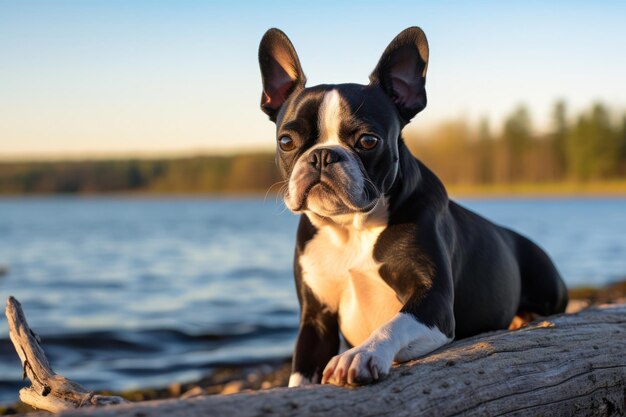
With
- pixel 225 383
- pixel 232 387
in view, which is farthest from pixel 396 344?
pixel 225 383

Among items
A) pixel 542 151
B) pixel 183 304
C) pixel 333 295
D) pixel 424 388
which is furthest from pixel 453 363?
pixel 542 151

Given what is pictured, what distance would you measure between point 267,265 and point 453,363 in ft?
73.3

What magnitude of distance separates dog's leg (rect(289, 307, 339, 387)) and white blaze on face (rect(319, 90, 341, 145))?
1.14m

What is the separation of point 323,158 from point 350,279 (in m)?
0.85

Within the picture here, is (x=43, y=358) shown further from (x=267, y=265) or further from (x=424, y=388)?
(x=267, y=265)

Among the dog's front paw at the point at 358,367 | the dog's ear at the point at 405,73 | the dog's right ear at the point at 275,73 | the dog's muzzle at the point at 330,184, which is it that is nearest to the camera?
the dog's front paw at the point at 358,367

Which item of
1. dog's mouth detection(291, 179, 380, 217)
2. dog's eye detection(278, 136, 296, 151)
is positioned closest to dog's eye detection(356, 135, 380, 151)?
dog's mouth detection(291, 179, 380, 217)

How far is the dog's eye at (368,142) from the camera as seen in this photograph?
14.3ft

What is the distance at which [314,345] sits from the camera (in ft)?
16.1

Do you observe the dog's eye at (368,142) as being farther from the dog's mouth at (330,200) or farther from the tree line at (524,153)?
the tree line at (524,153)

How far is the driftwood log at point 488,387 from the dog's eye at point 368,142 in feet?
3.82

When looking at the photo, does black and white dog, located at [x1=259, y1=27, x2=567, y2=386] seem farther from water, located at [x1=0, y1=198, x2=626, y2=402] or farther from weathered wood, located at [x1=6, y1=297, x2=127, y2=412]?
weathered wood, located at [x1=6, y1=297, x2=127, y2=412]

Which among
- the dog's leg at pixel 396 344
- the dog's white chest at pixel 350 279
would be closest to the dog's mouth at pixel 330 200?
the dog's white chest at pixel 350 279

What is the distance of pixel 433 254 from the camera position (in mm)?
4531
